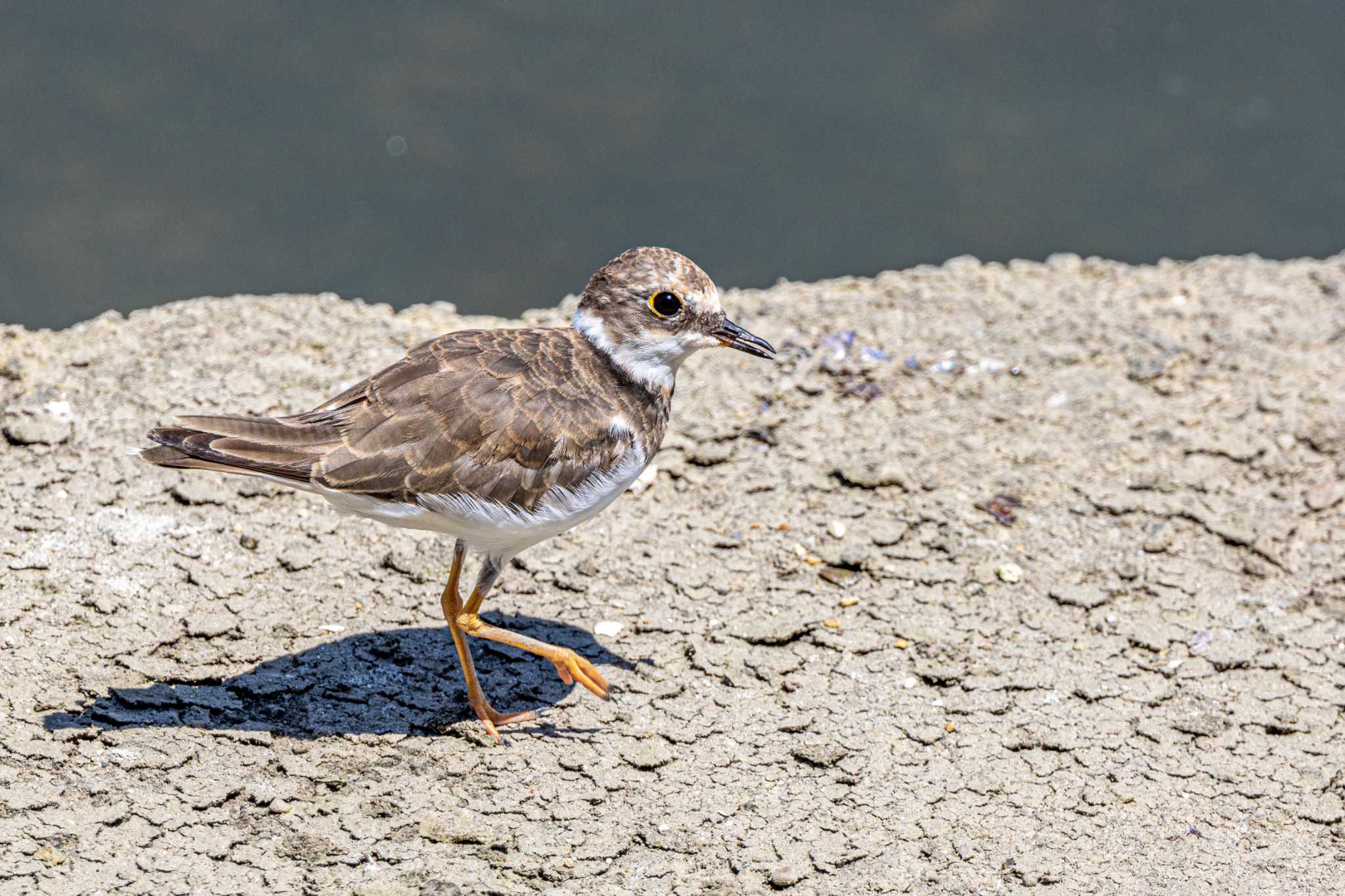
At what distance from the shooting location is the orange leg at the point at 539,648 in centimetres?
632

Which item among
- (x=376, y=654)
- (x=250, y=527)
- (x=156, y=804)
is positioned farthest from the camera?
(x=250, y=527)

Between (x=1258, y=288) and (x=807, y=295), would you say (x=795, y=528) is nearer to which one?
(x=807, y=295)

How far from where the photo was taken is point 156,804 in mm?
5531

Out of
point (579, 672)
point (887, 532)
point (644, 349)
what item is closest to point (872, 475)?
point (887, 532)

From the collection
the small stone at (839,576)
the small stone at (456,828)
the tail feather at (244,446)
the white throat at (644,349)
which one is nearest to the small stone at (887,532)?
the small stone at (839,576)

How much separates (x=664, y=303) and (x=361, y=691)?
92.4 inches

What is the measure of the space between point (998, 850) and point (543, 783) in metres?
2.00

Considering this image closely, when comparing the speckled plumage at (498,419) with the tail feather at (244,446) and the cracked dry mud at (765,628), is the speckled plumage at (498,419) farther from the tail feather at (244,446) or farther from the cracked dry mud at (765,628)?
Answer: the cracked dry mud at (765,628)

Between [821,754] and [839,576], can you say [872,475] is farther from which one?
[821,754]

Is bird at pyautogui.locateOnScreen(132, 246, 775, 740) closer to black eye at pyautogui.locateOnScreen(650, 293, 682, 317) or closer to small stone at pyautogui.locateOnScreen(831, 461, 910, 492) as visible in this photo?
black eye at pyautogui.locateOnScreen(650, 293, 682, 317)

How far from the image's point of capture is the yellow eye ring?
6.29 m

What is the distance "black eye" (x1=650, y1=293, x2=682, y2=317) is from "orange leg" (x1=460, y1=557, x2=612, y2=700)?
1.54m

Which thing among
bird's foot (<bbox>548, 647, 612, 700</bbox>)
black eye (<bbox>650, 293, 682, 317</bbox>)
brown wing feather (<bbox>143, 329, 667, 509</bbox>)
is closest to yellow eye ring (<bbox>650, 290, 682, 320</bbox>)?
black eye (<bbox>650, 293, 682, 317</bbox>)

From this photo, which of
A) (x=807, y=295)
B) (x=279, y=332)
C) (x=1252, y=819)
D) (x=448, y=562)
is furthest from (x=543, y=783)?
(x=807, y=295)
